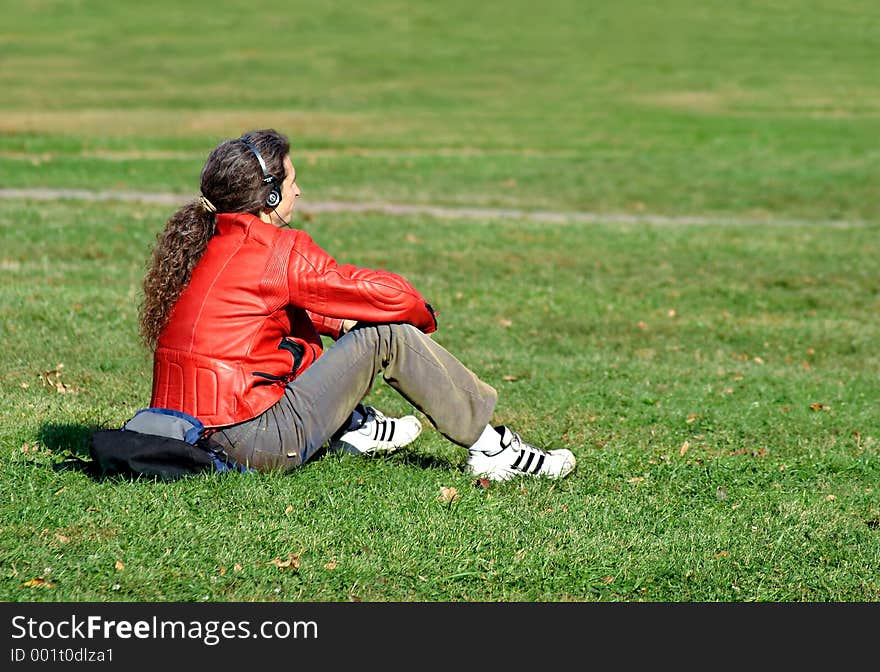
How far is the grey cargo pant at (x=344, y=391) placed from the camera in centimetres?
533

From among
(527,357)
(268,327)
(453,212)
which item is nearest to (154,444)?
(268,327)

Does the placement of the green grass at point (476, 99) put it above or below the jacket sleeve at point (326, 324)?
below

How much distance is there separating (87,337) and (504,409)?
10.7 ft

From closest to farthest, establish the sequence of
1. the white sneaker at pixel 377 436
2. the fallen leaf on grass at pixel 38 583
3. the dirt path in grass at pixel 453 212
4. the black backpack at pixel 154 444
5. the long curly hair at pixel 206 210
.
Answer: the fallen leaf on grass at pixel 38 583
the black backpack at pixel 154 444
the long curly hair at pixel 206 210
the white sneaker at pixel 377 436
the dirt path in grass at pixel 453 212

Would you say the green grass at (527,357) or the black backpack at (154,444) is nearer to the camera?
the green grass at (527,357)

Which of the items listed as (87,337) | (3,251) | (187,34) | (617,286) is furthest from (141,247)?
(187,34)

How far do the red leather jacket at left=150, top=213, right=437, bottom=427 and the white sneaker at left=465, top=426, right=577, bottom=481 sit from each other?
87 cm

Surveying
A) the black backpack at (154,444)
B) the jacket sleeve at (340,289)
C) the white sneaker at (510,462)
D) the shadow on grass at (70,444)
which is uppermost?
the jacket sleeve at (340,289)

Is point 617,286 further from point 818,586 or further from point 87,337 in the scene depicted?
point 818,586

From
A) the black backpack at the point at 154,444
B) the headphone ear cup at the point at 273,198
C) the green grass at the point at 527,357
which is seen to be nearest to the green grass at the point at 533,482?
the green grass at the point at 527,357

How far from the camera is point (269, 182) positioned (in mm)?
5297

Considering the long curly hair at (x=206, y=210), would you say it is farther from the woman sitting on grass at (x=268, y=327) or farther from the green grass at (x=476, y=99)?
the green grass at (x=476, y=99)

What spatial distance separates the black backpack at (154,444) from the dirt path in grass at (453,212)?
10464mm

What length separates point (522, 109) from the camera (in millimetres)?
32656
